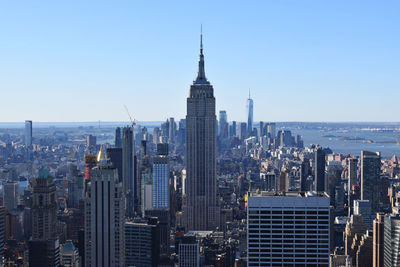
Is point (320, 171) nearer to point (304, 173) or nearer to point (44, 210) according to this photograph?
point (304, 173)

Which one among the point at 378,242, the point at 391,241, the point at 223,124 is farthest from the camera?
the point at 223,124

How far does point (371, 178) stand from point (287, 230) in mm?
36446

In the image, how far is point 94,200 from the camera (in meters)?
24.0

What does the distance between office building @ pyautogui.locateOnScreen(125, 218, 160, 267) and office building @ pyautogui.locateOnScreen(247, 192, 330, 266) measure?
12505 millimetres

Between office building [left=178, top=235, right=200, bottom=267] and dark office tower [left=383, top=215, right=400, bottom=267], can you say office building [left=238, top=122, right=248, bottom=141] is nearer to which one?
office building [left=178, top=235, right=200, bottom=267]

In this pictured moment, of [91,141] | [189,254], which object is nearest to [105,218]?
[189,254]

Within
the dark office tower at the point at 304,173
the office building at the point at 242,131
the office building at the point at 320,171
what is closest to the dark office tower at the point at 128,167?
the dark office tower at the point at 304,173

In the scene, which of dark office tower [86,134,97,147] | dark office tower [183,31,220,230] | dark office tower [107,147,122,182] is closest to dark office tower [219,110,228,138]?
dark office tower [86,134,97,147]

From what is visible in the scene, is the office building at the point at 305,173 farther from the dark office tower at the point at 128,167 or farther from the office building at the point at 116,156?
the office building at the point at 116,156

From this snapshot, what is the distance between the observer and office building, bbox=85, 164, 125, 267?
78.8ft

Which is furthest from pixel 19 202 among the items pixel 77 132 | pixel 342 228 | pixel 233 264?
pixel 77 132

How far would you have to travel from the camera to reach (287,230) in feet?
65.7

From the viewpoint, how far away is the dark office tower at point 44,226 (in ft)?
98.5

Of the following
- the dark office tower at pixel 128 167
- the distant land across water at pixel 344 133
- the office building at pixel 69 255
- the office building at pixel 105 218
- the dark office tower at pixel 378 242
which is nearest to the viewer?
the office building at pixel 105 218
